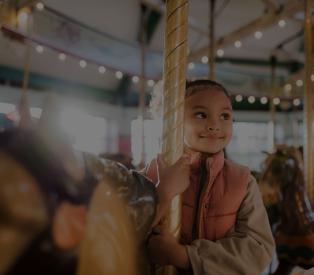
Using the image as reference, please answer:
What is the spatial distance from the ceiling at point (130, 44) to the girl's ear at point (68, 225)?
2.92 m

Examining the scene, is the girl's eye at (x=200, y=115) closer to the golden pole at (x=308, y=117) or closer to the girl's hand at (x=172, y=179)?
the girl's hand at (x=172, y=179)

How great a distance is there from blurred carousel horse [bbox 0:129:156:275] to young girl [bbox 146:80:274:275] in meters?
0.29

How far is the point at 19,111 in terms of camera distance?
0.56 meters

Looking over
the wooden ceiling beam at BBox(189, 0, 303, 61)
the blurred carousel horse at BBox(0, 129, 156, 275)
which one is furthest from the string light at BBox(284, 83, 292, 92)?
the blurred carousel horse at BBox(0, 129, 156, 275)

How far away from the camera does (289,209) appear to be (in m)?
2.02

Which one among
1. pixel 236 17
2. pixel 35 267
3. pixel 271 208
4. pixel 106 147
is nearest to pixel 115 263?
→ pixel 35 267

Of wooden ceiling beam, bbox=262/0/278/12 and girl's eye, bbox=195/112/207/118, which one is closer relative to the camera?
girl's eye, bbox=195/112/207/118

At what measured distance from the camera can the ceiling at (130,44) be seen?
366cm

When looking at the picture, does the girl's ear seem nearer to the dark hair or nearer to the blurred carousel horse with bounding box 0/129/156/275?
the blurred carousel horse with bounding box 0/129/156/275

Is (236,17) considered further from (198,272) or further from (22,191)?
(22,191)

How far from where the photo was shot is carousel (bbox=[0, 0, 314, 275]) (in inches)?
19.6

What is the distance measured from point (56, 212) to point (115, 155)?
105 inches

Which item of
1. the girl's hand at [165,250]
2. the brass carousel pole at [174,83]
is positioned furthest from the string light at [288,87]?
the girl's hand at [165,250]

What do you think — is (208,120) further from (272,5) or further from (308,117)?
(272,5)
